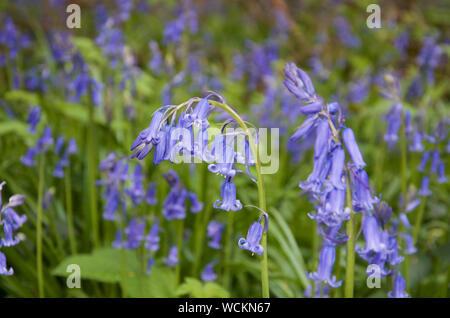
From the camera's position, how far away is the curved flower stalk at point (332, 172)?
185 centimetres

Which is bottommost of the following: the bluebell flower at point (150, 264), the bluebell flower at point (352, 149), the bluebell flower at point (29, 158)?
the bluebell flower at point (150, 264)

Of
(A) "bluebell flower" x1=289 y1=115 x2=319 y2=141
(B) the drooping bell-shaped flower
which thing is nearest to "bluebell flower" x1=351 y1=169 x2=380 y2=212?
(B) the drooping bell-shaped flower

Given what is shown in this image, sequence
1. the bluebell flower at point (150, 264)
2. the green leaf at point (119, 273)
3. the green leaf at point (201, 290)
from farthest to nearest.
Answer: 1. the bluebell flower at point (150, 264)
2. the green leaf at point (119, 273)
3. the green leaf at point (201, 290)

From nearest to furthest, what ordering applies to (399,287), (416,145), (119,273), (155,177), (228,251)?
1. (399,287)
2. (119,273)
3. (228,251)
4. (416,145)
5. (155,177)

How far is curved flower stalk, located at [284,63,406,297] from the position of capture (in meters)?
1.85

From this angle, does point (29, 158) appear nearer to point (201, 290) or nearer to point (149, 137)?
point (201, 290)

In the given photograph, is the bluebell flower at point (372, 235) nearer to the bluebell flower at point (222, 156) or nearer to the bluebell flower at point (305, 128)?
the bluebell flower at point (305, 128)

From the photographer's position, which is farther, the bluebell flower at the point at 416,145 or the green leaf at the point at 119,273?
the bluebell flower at the point at 416,145

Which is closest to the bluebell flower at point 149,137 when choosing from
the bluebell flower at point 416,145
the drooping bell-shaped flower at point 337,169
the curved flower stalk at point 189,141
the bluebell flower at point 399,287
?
the curved flower stalk at point 189,141

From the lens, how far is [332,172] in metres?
1.86

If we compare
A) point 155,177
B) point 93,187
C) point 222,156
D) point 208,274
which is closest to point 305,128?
point 222,156

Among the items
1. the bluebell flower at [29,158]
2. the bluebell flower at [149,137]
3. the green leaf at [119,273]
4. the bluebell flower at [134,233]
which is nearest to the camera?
the bluebell flower at [149,137]

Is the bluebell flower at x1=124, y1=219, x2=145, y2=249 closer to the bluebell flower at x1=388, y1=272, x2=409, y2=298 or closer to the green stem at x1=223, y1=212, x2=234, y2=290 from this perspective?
the green stem at x1=223, y1=212, x2=234, y2=290
